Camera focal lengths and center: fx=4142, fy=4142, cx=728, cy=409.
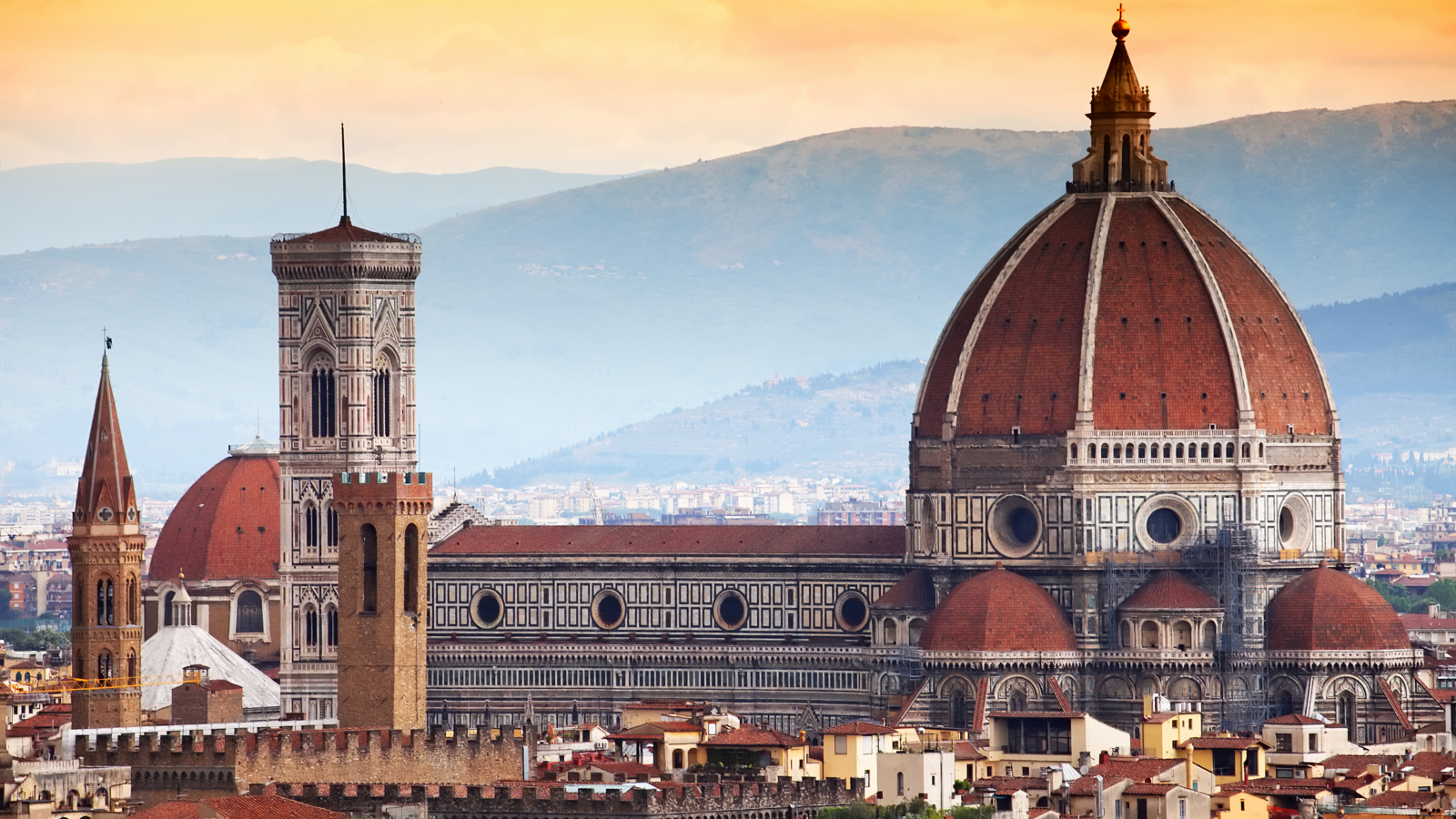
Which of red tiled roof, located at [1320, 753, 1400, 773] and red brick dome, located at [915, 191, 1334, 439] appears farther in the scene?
red brick dome, located at [915, 191, 1334, 439]

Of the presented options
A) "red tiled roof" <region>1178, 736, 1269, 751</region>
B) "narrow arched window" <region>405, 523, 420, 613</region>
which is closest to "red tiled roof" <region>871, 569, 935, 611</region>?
"red tiled roof" <region>1178, 736, 1269, 751</region>

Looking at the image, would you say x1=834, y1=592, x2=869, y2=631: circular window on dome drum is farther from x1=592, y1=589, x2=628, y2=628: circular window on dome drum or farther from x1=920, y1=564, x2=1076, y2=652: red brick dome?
x1=592, y1=589, x2=628, y2=628: circular window on dome drum

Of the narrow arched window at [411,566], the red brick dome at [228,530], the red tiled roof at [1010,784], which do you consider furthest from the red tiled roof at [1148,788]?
the red brick dome at [228,530]

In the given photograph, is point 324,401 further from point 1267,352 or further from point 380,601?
point 380,601

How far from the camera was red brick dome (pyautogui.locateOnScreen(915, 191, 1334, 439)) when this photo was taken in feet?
423

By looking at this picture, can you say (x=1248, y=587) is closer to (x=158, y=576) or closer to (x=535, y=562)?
(x=535, y=562)

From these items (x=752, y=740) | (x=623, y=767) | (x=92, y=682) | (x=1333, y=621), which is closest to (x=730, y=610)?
(x=1333, y=621)

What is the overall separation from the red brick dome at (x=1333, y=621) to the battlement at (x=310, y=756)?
44189 mm

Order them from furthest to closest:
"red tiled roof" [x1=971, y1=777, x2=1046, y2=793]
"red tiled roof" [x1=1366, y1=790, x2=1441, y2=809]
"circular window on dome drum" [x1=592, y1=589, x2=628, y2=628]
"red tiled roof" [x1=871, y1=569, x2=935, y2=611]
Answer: "circular window on dome drum" [x1=592, y1=589, x2=628, y2=628] → "red tiled roof" [x1=871, y1=569, x2=935, y2=611] → "red tiled roof" [x1=971, y1=777, x2=1046, y2=793] → "red tiled roof" [x1=1366, y1=790, x2=1441, y2=809]

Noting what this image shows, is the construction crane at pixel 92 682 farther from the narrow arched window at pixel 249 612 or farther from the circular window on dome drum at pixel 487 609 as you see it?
the narrow arched window at pixel 249 612

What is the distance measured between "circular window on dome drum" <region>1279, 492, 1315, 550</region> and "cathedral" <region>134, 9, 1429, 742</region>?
122 mm

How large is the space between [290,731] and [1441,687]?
64.0m

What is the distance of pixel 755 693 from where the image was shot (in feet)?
436

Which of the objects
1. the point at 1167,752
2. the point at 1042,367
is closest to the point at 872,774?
the point at 1167,752
